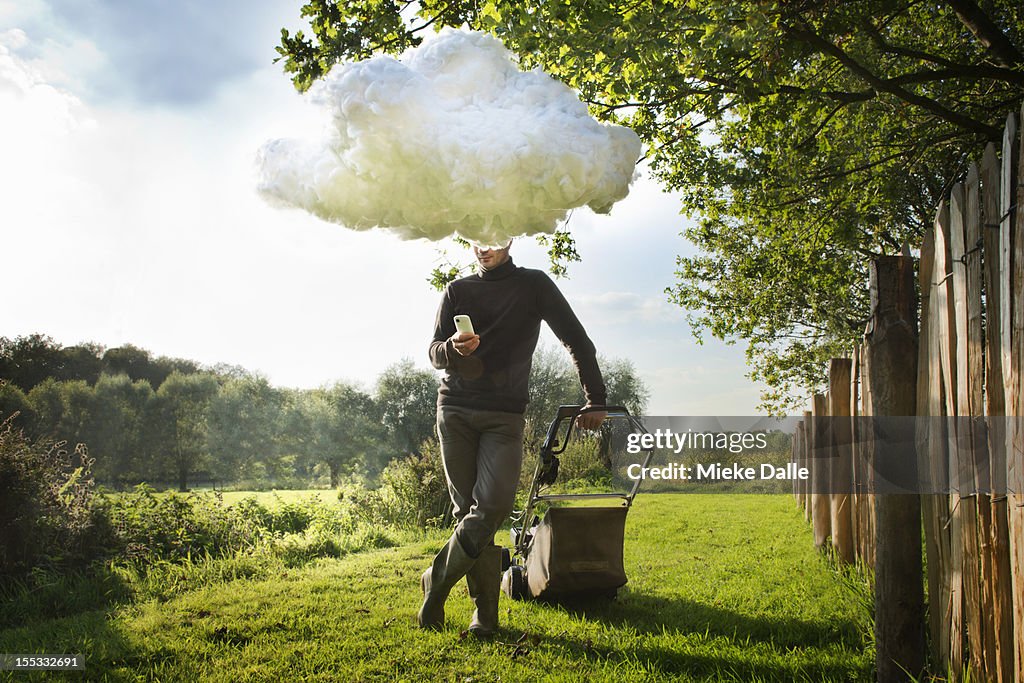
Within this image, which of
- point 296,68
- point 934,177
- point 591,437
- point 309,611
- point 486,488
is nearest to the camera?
point 486,488

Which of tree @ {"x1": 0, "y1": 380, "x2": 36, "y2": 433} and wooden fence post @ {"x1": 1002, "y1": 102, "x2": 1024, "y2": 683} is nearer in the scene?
wooden fence post @ {"x1": 1002, "y1": 102, "x2": 1024, "y2": 683}

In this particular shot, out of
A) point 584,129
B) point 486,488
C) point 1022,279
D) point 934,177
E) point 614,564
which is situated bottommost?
point 614,564

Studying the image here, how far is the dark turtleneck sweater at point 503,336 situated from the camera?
3564 millimetres

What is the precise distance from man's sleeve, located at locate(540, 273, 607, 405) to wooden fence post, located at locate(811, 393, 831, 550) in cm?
297

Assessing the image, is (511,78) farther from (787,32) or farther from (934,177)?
(934,177)

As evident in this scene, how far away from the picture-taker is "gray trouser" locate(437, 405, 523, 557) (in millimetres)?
3508

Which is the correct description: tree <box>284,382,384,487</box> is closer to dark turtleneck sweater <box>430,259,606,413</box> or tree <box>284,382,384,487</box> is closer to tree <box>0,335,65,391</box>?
tree <box>0,335,65,391</box>

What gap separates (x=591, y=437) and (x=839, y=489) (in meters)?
3.38

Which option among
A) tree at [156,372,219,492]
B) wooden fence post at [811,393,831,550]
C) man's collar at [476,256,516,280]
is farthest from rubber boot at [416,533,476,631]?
tree at [156,372,219,492]

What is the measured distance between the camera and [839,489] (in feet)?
18.0

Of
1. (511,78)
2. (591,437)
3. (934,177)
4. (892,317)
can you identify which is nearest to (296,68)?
(511,78)

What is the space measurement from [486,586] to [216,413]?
420 inches

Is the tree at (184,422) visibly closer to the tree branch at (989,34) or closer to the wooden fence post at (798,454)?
the wooden fence post at (798,454)

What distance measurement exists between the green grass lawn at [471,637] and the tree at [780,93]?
268 centimetres
